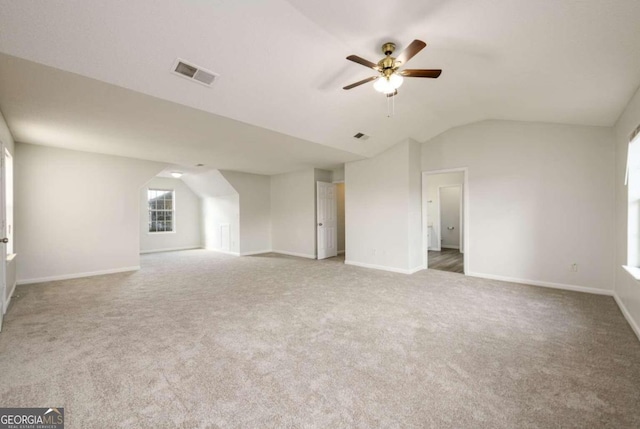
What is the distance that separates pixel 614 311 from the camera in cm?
331

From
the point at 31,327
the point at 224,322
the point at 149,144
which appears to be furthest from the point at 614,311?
the point at 149,144

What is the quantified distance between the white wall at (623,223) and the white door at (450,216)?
15.4 feet

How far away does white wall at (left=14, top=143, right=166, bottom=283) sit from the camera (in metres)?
4.70

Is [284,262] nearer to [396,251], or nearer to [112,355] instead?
[396,251]

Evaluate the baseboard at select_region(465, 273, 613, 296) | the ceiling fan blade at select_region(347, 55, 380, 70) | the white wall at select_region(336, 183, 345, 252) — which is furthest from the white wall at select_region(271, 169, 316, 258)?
the ceiling fan blade at select_region(347, 55, 380, 70)

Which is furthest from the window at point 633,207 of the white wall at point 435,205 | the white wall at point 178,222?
the white wall at point 178,222

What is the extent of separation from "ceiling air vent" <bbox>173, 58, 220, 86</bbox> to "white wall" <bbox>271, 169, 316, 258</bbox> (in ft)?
14.7

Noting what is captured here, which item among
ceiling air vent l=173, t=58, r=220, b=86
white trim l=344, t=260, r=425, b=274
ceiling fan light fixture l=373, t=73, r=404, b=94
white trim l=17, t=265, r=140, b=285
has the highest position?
ceiling air vent l=173, t=58, r=220, b=86

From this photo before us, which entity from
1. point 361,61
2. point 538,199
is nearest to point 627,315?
point 538,199

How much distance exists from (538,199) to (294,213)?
5.43 metres

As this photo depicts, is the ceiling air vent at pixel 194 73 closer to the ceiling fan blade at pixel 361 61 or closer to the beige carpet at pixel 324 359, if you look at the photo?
the ceiling fan blade at pixel 361 61

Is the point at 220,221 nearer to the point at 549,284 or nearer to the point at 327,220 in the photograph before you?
the point at 327,220

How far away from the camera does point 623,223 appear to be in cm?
336

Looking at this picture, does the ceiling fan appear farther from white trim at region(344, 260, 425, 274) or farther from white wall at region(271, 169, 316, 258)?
white wall at region(271, 169, 316, 258)
